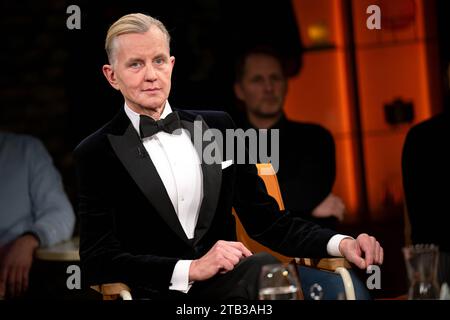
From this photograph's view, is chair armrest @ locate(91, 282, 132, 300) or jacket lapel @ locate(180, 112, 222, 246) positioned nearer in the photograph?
chair armrest @ locate(91, 282, 132, 300)

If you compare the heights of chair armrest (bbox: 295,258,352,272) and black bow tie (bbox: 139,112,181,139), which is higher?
black bow tie (bbox: 139,112,181,139)

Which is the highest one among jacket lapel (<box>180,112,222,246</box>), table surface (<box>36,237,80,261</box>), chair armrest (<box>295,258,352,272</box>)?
jacket lapel (<box>180,112,222,246</box>)

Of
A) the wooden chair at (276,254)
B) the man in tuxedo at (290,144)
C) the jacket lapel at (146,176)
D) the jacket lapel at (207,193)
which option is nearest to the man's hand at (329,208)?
the man in tuxedo at (290,144)

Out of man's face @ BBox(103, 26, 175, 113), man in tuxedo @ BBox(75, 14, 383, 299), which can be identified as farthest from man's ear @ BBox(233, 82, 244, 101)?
man's face @ BBox(103, 26, 175, 113)

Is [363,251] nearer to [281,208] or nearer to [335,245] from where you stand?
[335,245]

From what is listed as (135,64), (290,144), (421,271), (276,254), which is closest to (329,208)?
(290,144)

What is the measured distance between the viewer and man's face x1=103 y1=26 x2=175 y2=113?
3217 millimetres

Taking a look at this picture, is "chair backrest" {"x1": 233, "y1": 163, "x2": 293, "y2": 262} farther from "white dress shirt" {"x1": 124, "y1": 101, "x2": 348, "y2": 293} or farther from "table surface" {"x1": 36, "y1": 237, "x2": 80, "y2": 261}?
"table surface" {"x1": 36, "y1": 237, "x2": 80, "y2": 261}

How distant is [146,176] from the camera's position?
3.15 metres

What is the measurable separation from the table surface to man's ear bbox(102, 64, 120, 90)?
3.13 feet

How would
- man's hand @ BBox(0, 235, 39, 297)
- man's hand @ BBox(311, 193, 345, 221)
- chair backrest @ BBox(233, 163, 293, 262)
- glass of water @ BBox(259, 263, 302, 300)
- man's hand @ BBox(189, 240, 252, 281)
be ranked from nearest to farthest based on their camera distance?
glass of water @ BBox(259, 263, 302, 300)
man's hand @ BBox(189, 240, 252, 281)
chair backrest @ BBox(233, 163, 293, 262)
man's hand @ BBox(0, 235, 39, 297)
man's hand @ BBox(311, 193, 345, 221)

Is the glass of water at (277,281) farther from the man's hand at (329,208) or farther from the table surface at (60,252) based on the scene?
the man's hand at (329,208)
